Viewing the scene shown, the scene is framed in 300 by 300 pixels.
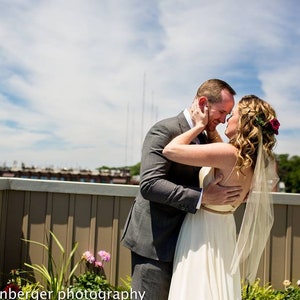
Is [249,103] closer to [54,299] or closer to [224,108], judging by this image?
[224,108]

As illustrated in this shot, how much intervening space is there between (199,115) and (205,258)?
768 millimetres

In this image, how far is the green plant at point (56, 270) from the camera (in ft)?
12.3

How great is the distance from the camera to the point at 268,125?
85.0 inches

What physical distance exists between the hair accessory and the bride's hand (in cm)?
27

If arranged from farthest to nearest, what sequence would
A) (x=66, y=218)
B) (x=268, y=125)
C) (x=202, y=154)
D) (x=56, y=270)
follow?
1. (x=66, y=218)
2. (x=56, y=270)
3. (x=268, y=125)
4. (x=202, y=154)

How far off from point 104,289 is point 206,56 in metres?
10.1

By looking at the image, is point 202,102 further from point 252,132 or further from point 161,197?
point 161,197

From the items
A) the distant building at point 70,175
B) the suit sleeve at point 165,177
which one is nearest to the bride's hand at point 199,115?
the suit sleeve at point 165,177

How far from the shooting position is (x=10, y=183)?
4133mm

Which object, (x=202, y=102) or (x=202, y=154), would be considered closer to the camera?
(x=202, y=154)

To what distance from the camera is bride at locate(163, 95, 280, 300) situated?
6.93 feet

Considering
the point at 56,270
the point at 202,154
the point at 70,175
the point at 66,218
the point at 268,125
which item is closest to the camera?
the point at 202,154

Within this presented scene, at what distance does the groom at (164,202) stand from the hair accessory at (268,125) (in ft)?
0.58

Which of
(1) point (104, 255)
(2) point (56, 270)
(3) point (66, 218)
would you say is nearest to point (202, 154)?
(1) point (104, 255)
